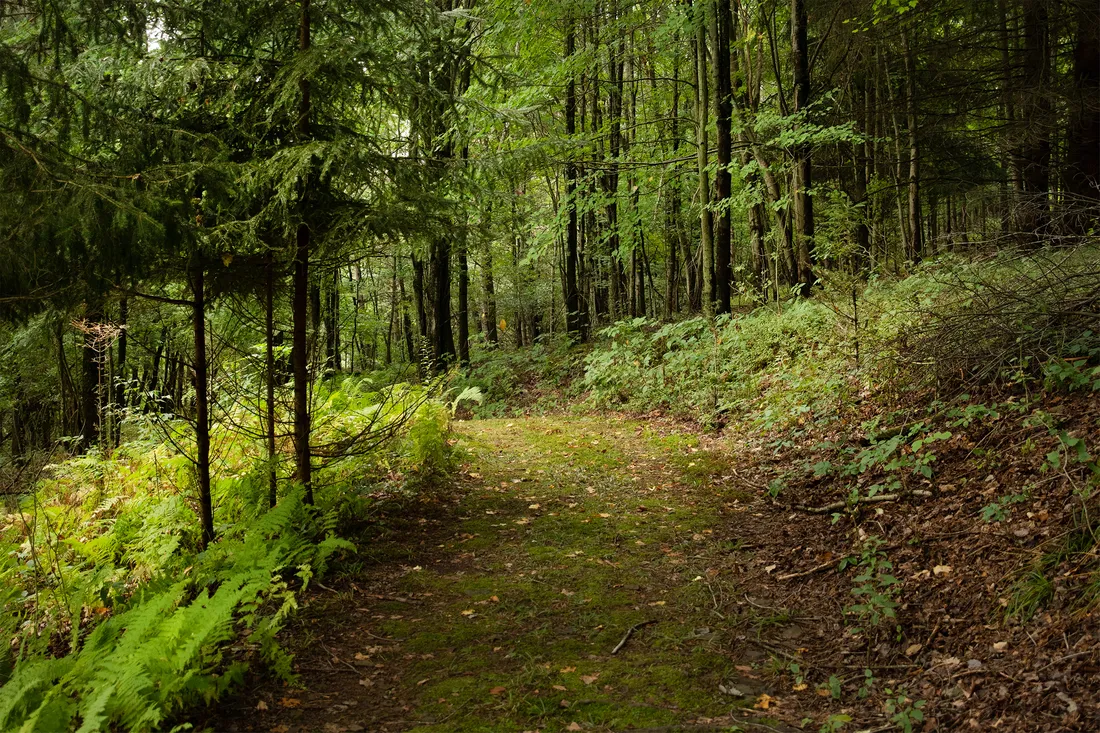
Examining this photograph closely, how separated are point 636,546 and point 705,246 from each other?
8.38m

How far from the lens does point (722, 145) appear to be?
12.5m

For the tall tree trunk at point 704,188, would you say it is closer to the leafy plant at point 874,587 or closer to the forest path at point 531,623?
the forest path at point 531,623

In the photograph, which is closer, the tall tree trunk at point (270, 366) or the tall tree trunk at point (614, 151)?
the tall tree trunk at point (270, 366)

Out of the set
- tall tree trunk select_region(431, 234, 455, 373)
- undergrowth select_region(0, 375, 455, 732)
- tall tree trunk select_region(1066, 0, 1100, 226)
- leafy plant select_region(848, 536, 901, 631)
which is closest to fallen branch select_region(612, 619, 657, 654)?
leafy plant select_region(848, 536, 901, 631)

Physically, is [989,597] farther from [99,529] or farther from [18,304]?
[99,529]

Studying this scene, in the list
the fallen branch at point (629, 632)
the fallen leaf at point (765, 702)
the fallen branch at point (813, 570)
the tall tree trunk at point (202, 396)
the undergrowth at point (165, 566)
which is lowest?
the fallen leaf at point (765, 702)

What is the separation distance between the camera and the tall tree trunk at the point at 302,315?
5.63 metres

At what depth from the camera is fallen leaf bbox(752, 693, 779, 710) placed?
3506 mm

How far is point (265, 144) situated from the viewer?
575 centimetres

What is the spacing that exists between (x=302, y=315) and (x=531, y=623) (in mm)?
3385

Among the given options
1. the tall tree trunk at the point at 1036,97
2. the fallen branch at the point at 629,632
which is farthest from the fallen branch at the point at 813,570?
the tall tree trunk at the point at 1036,97

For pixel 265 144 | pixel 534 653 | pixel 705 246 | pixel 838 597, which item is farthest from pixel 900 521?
pixel 705 246

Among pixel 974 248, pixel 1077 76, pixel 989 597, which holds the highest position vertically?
pixel 1077 76

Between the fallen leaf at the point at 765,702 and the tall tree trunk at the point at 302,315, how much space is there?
13.5 ft
